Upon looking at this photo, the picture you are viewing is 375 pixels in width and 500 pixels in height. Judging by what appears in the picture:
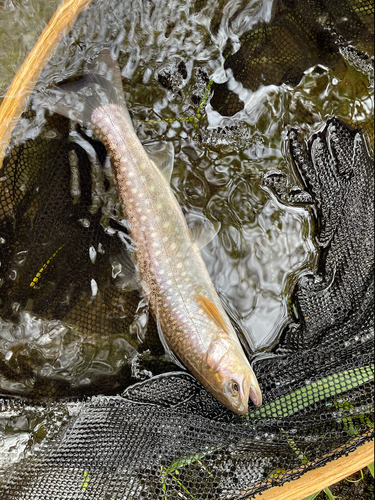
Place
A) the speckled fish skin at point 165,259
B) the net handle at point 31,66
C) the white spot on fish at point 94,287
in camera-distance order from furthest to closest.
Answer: the white spot on fish at point 94,287 < the speckled fish skin at point 165,259 < the net handle at point 31,66

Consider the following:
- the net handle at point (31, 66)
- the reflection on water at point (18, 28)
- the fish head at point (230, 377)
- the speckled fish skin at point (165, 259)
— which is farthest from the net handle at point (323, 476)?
the reflection on water at point (18, 28)

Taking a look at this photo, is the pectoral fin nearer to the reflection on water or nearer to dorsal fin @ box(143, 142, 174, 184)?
dorsal fin @ box(143, 142, 174, 184)

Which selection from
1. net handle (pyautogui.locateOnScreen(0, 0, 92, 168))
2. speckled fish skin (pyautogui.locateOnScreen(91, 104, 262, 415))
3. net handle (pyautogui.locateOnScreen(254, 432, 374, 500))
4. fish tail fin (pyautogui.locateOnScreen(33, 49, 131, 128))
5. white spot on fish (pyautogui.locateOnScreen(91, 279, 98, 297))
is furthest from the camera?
white spot on fish (pyautogui.locateOnScreen(91, 279, 98, 297))

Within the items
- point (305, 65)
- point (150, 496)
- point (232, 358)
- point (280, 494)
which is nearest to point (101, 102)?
point (305, 65)

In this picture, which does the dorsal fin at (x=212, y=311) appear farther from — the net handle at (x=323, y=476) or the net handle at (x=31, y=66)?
the net handle at (x=31, y=66)

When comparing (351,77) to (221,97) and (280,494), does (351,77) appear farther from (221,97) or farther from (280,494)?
(280,494)

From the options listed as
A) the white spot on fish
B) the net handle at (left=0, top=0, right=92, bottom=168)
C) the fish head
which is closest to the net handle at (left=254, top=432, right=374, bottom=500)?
the fish head

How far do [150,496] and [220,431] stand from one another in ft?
1.67

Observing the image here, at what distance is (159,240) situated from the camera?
2400mm

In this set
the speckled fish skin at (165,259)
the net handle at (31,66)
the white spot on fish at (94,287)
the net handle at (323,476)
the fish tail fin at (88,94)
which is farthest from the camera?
the white spot on fish at (94,287)

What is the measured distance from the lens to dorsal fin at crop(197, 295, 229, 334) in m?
2.39

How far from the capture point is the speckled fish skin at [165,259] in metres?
2.35

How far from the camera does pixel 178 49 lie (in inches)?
105

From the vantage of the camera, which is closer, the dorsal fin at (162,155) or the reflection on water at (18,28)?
the reflection on water at (18,28)
